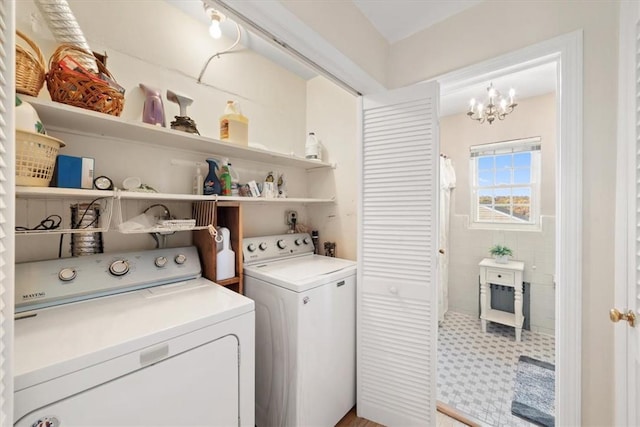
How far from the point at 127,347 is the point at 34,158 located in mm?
721

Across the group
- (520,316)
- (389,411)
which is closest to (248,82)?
(389,411)

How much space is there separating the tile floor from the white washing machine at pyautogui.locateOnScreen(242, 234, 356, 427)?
851mm

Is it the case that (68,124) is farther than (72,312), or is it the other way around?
(68,124)

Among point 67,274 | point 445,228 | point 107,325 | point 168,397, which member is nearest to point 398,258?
point 168,397

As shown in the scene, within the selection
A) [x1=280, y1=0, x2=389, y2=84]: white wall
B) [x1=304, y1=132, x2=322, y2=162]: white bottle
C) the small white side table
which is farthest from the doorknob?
the small white side table

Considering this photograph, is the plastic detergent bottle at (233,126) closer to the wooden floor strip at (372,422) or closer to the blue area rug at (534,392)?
the wooden floor strip at (372,422)

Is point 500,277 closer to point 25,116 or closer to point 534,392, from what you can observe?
point 534,392

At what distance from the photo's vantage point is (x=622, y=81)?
975 mm

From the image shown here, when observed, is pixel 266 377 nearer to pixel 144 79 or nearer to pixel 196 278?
pixel 196 278

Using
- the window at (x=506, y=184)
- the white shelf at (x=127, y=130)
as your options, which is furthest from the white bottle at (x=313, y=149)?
the window at (x=506, y=184)

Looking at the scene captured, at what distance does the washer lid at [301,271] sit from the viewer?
4.62 ft

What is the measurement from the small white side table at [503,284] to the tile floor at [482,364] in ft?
0.53

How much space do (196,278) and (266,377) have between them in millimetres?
721

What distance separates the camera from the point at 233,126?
1.64 metres
